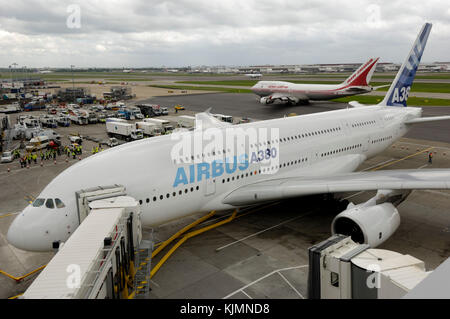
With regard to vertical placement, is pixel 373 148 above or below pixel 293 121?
below

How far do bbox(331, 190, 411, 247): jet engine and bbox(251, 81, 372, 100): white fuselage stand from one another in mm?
58095

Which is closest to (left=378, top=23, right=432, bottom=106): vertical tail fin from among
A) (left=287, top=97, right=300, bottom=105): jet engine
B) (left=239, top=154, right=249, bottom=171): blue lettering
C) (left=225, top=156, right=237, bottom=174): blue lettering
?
(left=239, top=154, right=249, bottom=171): blue lettering

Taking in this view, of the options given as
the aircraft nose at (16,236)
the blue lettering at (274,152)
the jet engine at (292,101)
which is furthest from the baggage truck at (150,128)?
the aircraft nose at (16,236)

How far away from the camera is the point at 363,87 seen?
2751 inches

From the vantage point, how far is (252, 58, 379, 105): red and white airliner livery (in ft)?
228

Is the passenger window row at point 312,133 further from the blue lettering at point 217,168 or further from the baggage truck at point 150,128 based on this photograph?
the baggage truck at point 150,128

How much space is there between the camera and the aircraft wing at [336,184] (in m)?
16.5

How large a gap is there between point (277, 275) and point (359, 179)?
6760mm

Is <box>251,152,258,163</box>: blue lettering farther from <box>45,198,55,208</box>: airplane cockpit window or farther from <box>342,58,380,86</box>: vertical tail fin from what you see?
<box>342,58,380,86</box>: vertical tail fin

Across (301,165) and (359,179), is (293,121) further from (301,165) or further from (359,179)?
(359,179)

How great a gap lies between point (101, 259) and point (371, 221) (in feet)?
37.8

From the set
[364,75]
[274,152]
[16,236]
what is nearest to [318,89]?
[364,75]
